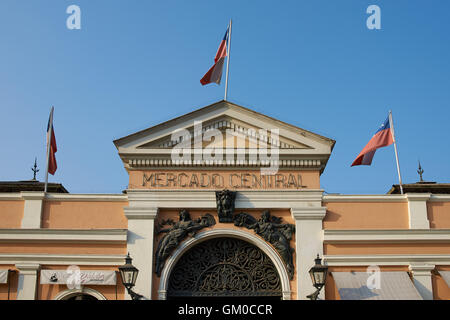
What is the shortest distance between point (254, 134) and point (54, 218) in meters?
6.26

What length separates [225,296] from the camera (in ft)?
54.5

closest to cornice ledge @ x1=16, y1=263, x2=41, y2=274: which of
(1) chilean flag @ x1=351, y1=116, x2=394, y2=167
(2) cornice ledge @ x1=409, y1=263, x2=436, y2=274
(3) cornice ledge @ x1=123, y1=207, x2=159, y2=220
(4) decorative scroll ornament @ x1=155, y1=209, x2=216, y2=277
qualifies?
(3) cornice ledge @ x1=123, y1=207, x2=159, y2=220

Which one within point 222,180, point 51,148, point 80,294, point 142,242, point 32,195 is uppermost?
point 51,148

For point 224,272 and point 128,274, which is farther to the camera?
point 224,272

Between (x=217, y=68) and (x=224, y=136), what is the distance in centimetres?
266

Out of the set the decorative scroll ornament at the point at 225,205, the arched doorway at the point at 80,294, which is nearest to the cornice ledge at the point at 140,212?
the decorative scroll ornament at the point at 225,205

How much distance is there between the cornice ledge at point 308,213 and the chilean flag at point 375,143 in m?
2.63

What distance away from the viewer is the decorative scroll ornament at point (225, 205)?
17.0 meters

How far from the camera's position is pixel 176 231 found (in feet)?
55.7

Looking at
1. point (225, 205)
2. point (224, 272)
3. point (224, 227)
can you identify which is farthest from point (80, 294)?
point (225, 205)

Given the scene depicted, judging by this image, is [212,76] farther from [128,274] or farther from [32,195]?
[128,274]
